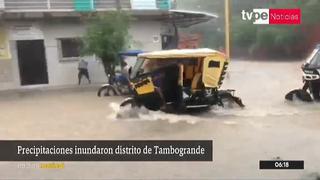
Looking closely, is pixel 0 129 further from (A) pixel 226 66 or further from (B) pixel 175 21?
(A) pixel 226 66

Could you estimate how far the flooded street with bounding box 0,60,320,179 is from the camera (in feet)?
5.54

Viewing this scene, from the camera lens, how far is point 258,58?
175 centimetres

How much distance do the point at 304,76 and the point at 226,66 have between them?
355 mm

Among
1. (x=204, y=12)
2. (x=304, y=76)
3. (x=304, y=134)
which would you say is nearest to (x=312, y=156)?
(x=304, y=134)

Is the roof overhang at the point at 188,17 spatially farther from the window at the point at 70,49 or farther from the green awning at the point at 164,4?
the window at the point at 70,49

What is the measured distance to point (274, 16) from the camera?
170cm

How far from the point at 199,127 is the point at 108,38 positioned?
0.56m

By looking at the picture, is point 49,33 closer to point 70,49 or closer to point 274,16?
point 70,49

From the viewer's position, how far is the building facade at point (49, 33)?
1.78m

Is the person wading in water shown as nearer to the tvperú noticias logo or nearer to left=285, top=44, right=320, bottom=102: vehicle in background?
the tvperú noticias logo

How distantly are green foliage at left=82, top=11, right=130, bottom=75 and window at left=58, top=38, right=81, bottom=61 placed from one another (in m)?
0.06

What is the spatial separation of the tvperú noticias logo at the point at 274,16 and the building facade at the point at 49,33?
304mm
